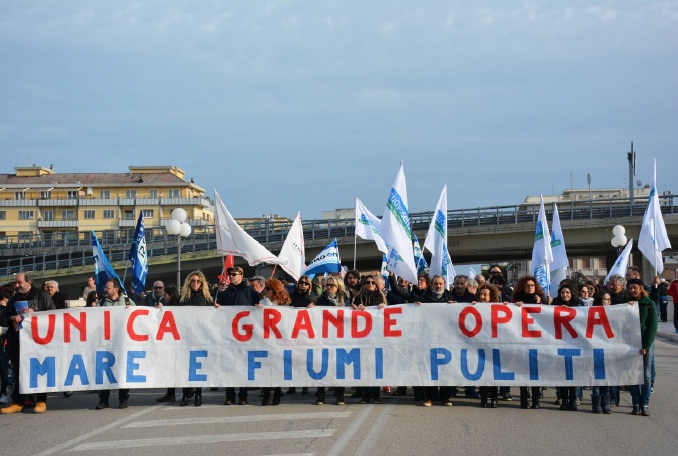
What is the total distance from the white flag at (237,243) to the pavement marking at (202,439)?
506 cm

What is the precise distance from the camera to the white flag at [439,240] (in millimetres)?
17141

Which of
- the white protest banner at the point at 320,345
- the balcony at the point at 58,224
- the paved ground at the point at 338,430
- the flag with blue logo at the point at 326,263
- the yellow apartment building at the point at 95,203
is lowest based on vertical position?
the paved ground at the point at 338,430

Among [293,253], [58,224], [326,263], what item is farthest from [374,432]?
[58,224]

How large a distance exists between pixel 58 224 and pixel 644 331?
347ft

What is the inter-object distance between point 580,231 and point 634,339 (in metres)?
37.9

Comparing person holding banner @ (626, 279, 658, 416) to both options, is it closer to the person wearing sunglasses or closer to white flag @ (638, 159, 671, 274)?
the person wearing sunglasses

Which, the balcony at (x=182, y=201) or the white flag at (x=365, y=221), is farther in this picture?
the balcony at (x=182, y=201)

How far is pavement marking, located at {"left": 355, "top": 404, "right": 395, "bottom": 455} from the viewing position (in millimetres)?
7910

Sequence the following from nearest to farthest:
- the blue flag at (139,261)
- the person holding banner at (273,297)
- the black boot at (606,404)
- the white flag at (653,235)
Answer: the black boot at (606,404) < the person holding banner at (273,297) < the blue flag at (139,261) < the white flag at (653,235)

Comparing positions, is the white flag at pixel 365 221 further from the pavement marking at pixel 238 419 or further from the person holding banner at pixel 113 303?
the pavement marking at pixel 238 419

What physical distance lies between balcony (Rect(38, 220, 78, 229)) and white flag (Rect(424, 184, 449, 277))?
9640 cm

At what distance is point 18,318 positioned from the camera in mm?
11094

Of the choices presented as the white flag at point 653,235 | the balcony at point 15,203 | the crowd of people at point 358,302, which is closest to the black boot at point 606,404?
the crowd of people at point 358,302

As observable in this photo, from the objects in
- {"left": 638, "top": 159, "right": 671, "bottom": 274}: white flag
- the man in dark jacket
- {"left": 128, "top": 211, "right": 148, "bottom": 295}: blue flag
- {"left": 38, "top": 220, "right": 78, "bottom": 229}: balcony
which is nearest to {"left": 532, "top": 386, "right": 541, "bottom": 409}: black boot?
the man in dark jacket
